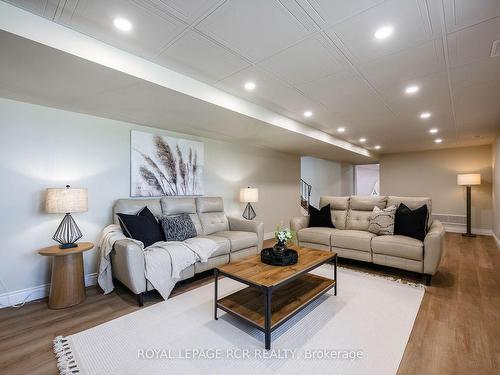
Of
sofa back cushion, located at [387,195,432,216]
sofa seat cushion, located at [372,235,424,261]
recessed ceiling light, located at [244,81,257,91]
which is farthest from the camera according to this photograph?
sofa back cushion, located at [387,195,432,216]

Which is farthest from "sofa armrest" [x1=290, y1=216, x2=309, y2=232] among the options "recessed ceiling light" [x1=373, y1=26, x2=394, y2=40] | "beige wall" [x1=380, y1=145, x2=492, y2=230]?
"beige wall" [x1=380, y1=145, x2=492, y2=230]

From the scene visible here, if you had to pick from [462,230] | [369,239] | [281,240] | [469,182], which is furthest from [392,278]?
[462,230]

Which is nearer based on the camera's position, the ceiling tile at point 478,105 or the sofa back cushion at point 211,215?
the ceiling tile at point 478,105

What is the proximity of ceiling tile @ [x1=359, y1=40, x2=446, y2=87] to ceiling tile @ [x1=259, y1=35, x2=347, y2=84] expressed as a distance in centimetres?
33

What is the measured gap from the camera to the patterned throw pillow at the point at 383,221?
344cm

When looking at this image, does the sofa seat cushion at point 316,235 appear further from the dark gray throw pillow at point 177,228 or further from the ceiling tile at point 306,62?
the ceiling tile at point 306,62

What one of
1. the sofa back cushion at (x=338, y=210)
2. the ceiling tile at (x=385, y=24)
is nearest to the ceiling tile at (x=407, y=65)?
the ceiling tile at (x=385, y=24)

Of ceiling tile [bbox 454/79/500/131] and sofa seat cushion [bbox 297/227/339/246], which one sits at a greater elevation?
ceiling tile [bbox 454/79/500/131]

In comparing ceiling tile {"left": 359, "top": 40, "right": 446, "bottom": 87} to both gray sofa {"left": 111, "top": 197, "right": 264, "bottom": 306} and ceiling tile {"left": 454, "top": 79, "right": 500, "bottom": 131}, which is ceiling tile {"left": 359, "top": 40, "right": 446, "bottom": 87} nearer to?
ceiling tile {"left": 454, "top": 79, "right": 500, "bottom": 131}

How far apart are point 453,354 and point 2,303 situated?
4061 millimetres

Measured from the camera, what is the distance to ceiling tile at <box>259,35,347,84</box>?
2.04 m

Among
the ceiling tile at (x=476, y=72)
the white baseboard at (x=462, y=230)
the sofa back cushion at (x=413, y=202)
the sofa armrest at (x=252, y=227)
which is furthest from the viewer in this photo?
the white baseboard at (x=462, y=230)

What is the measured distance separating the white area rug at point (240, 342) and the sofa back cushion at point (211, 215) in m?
1.42

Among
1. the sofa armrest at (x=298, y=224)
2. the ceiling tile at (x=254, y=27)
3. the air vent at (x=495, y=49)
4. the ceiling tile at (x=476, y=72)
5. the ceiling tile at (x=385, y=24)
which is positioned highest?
the ceiling tile at (x=254, y=27)
